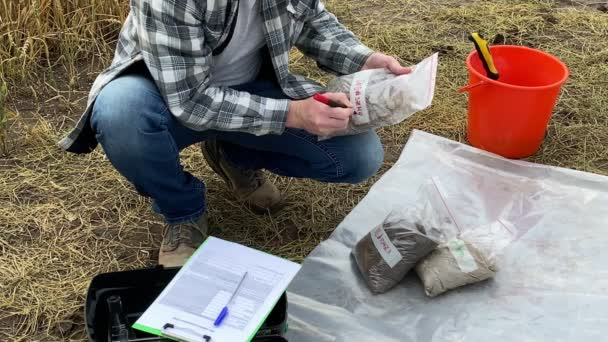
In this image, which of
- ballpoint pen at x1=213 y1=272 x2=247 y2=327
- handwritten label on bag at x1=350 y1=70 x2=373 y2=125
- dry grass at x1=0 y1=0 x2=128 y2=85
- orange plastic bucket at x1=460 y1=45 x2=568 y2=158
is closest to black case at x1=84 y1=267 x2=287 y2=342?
ballpoint pen at x1=213 y1=272 x2=247 y2=327

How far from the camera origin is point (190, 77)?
1.57 meters

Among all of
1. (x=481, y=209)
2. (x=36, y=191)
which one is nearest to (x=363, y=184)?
(x=481, y=209)

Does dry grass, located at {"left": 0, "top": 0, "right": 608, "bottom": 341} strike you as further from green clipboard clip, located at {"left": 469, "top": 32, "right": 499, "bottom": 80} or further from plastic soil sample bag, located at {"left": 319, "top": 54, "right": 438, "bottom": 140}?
plastic soil sample bag, located at {"left": 319, "top": 54, "right": 438, "bottom": 140}

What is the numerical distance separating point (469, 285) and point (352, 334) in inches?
13.7

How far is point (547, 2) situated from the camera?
11.2ft

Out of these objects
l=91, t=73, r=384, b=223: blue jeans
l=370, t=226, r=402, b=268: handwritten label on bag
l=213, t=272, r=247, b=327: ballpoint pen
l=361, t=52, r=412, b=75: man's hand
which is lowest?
l=370, t=226, r=402, b=268: handwritten label on bag

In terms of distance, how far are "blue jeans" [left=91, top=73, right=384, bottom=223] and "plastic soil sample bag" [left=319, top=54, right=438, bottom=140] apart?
0.64 feet

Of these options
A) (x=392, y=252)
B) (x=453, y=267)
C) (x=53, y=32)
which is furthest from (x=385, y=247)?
(x=53, y=32)

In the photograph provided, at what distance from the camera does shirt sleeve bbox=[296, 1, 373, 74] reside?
6.20ft

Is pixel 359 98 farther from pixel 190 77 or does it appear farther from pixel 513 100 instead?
pixel 513 100

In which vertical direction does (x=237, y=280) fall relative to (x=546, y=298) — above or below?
above

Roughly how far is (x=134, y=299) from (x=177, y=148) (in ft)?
1.27

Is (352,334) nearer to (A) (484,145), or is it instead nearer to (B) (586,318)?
(B) (586,318)

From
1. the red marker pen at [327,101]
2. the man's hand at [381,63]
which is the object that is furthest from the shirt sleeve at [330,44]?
the red marker pen at [327,101]
